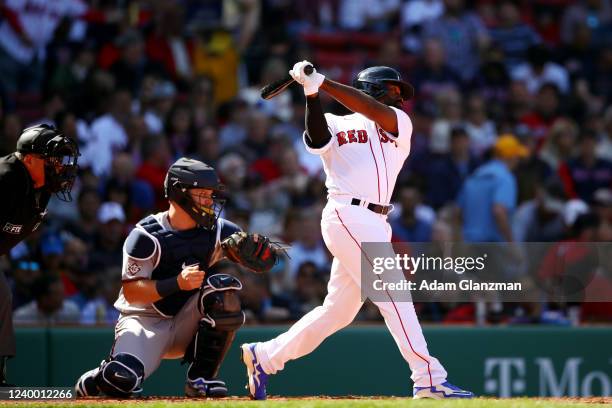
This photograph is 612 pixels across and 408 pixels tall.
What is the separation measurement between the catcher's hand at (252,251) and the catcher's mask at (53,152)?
3.31 feet

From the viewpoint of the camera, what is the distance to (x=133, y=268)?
6660mm

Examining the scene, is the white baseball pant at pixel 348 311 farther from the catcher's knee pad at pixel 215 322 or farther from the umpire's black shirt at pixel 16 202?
the umpire's black shirt at pixel 16 202

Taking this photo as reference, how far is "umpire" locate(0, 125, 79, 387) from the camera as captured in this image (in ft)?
21.8

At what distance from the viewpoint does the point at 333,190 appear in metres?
6.46

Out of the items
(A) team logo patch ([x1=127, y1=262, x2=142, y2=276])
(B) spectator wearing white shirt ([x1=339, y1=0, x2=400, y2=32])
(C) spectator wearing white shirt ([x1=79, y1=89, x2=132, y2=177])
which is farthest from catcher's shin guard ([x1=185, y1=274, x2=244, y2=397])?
(B) spectator wearing white shirt ([x1=339, y1=0, x2=400, y2=32])

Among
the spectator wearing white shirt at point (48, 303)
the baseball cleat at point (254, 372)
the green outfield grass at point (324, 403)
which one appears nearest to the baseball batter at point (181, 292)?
the baseball cleat at point (254, 372)

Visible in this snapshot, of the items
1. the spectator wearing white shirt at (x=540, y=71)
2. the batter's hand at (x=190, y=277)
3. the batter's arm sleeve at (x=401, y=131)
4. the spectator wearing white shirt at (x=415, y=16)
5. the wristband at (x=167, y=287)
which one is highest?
the spectator wearing white shirt at (x=415, y=16)

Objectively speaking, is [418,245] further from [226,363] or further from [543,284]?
[226,363]

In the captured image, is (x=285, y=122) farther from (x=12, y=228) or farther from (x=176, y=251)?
(x=12, y=228)

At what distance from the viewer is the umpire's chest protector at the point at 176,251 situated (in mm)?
6816

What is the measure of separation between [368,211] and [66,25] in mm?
6821

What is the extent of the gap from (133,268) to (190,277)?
1.29ft

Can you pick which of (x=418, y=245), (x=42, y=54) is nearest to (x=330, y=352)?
(x=418, y=245)

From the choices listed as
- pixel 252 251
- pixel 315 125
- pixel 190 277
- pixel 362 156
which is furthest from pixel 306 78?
pixel 190 277
